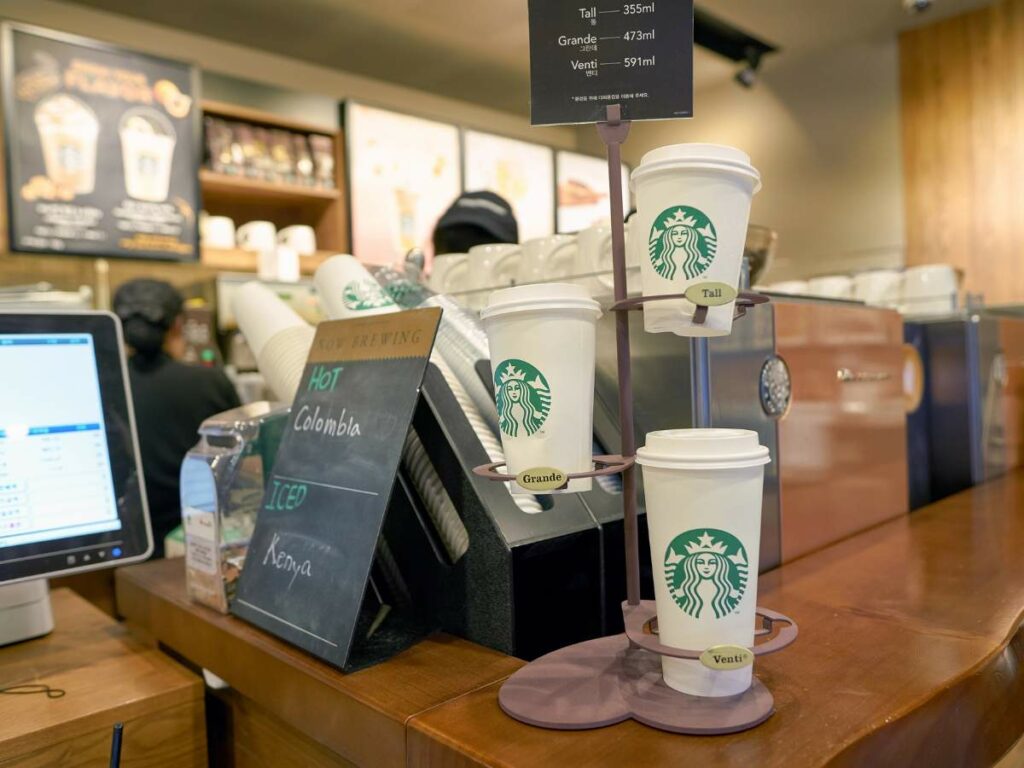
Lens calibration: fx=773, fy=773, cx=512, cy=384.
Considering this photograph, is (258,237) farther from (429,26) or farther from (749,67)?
(749,67)

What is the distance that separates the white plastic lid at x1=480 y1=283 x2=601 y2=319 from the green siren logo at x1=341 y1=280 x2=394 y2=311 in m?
0.44

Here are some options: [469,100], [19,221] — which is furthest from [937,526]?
[469,100]

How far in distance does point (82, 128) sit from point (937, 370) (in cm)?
319

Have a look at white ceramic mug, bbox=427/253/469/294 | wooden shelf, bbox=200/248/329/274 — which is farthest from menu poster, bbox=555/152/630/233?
white ceramic mug, bbox=427/253/469/294

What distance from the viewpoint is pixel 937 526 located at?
1279mm

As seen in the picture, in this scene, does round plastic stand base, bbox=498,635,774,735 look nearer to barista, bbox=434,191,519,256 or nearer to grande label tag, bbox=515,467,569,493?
grande label tag, bbox=515,467,569,493

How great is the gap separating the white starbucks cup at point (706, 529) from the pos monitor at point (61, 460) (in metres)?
0.71

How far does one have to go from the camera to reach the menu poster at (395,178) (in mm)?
3998

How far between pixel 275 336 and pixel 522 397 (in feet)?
2.02

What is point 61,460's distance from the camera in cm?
95

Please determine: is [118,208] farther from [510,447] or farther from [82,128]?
[510,447]

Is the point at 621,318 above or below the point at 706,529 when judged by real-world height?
above

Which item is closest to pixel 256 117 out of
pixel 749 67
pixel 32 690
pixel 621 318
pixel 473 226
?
pixel 473 226

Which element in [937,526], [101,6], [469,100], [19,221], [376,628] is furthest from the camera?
[469,100]
